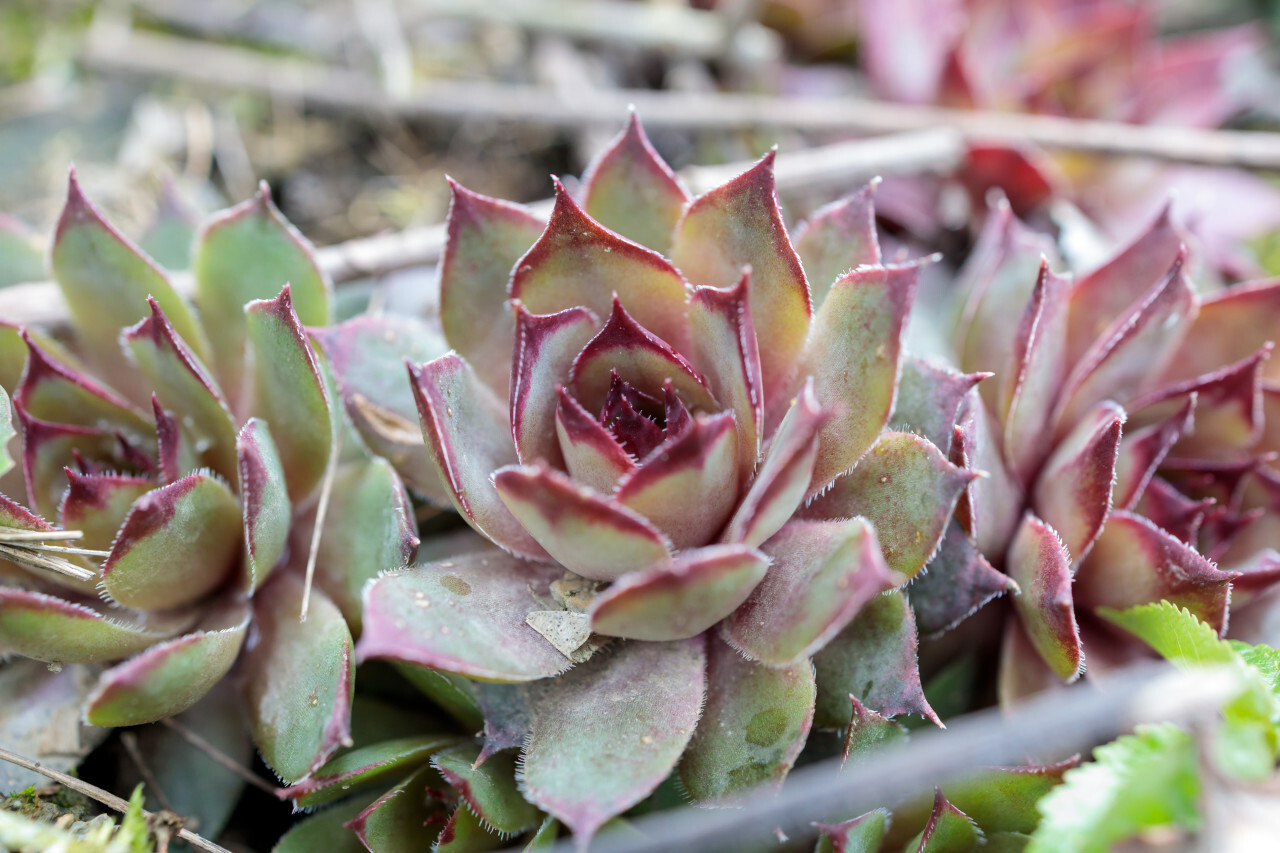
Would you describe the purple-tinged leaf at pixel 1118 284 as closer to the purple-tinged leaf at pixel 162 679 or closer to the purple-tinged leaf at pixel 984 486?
the purple-tinged leaf at pixel 984 486

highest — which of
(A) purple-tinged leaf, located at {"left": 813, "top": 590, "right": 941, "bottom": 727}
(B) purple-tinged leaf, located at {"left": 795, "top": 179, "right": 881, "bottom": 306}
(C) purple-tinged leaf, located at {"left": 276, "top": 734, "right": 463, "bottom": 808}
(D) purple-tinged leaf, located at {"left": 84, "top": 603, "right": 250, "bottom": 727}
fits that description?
(B) purple-tinged leaf, located at {"left": 795, "top": 179, "right": 881, "bottom": 306}

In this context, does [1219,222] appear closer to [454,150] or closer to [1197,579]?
[1197,579]

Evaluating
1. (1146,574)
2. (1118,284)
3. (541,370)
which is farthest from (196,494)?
(1118,284)

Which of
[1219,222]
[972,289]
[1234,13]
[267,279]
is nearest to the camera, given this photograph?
[267,279]

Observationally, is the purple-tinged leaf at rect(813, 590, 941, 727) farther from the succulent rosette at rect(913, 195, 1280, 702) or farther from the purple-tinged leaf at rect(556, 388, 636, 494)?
the purple-tinged leaf at rect(556, 388, 636, 494)

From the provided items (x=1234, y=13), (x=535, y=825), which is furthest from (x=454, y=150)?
(x=1234, y=13)

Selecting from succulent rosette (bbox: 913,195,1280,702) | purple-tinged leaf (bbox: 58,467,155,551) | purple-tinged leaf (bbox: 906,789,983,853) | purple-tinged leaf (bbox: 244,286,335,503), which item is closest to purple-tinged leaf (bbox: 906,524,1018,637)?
succulent rosette (bbox: 913,195,1280,702)

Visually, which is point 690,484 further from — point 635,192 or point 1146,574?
point 1146,574
